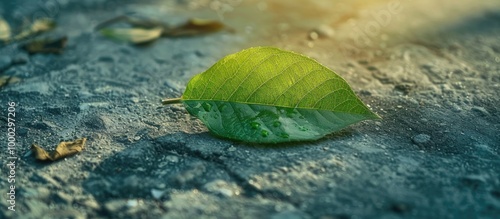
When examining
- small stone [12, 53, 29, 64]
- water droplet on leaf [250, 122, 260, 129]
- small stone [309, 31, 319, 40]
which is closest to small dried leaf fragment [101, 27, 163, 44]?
small stone [12, 53, 29, 64]

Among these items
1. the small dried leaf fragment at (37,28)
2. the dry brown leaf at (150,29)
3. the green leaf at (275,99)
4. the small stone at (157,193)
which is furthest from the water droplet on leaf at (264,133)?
the small dried leaf fragment at (37,28)

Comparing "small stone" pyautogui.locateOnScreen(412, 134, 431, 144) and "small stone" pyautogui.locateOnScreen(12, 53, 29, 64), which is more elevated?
"small stone" pyautogui.locateOnScreen(412, 134, 431, 144)

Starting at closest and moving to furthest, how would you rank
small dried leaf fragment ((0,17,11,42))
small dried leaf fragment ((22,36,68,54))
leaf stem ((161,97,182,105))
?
leaf stem ((161,97,182,105)) < small dried leaf fragment ((22,36,68,54)) < small dried leaf fragment ((0,17,11,42))

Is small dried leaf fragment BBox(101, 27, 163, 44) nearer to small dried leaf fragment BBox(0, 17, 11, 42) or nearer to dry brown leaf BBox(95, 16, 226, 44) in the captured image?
dry brown leaf BBox(95, 16, 226, 44)

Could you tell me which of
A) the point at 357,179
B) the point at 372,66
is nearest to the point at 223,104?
the point at 357,179

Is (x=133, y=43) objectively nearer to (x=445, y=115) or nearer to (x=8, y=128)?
(x=8, y=128)

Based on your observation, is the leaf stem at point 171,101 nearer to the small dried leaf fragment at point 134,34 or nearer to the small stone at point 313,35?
the small dried leaf fragment at point 134,34
